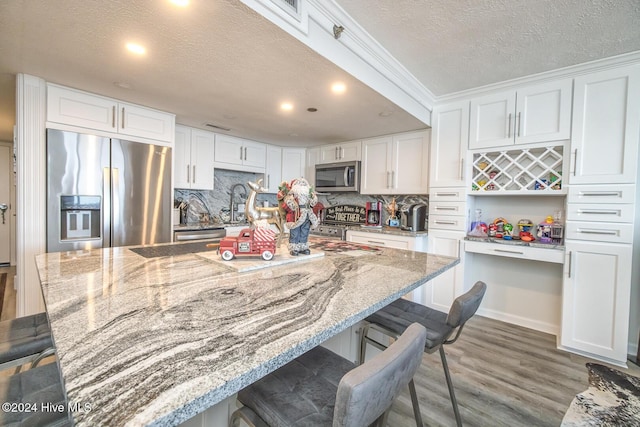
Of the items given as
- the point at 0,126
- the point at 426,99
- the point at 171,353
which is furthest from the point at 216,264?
the point at 0,126

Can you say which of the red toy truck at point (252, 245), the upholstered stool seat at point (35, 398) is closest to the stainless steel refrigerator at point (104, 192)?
the red toy truck at point (252, 245)

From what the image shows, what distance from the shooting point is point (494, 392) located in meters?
1.77

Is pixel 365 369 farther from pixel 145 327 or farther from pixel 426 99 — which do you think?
pixel 426 99

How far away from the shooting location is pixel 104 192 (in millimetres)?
2420

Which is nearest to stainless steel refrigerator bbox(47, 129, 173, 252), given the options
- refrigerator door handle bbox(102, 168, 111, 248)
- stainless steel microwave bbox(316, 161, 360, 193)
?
refrigerator door handle bbox(102, 168, 111, 248)

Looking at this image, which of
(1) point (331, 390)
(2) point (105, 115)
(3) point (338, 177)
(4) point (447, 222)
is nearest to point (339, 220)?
(3) point (338, 177)

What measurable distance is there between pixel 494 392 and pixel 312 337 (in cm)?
182

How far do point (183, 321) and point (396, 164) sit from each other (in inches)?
125

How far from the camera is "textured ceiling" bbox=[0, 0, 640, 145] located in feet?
4.62

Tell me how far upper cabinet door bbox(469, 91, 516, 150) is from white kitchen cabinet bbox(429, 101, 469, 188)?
7 centimetres

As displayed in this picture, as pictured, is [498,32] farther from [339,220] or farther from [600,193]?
[339,220]

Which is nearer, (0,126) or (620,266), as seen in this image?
(620,266)

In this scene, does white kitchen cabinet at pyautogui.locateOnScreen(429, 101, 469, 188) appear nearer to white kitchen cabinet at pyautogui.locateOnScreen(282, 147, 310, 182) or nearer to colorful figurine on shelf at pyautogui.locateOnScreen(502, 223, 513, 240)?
colorful figurine on shelf at pyautogui.locateOnScreen(502, 223, 513, 240)

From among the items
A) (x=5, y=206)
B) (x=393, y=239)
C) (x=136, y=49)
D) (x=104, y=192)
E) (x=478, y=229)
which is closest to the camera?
(x=136, y=49)
